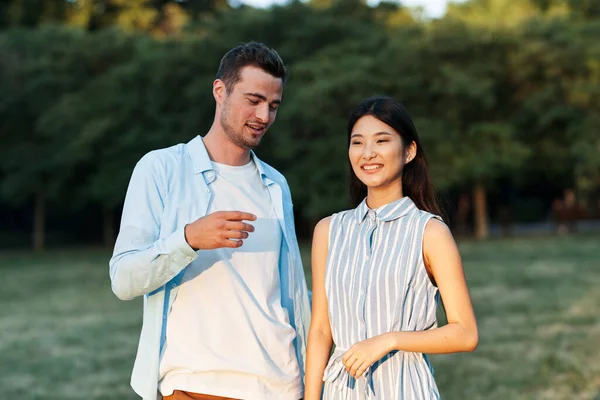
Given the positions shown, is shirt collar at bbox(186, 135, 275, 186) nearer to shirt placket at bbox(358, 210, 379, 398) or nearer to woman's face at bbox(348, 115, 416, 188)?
woman's face at bbox(348, 115, 416, 188)

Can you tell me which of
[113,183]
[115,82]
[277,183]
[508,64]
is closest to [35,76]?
[115,82]

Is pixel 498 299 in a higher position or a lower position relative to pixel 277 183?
lower

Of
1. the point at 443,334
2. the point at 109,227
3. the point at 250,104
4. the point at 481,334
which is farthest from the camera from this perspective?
the point at 109,227

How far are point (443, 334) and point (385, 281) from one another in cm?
27

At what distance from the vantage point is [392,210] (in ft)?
9.97

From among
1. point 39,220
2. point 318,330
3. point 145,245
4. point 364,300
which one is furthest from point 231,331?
point 39,220

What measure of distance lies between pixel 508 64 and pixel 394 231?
2585cm

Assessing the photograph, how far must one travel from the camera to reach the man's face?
11.0ft

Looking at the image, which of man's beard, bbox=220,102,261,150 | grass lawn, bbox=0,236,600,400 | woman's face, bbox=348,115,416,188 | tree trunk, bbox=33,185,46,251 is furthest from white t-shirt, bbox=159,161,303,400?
tree trunk, bbox=33,185,46,251

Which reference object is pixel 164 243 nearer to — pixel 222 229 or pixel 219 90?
pixel 222 229

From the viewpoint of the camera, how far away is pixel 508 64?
27578mm

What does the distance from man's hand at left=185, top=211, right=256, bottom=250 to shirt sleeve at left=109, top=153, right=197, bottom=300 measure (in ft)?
0.32

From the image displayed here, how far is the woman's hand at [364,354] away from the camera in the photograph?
2.75 metres

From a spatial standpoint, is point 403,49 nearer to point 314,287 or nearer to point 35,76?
point 35,76
